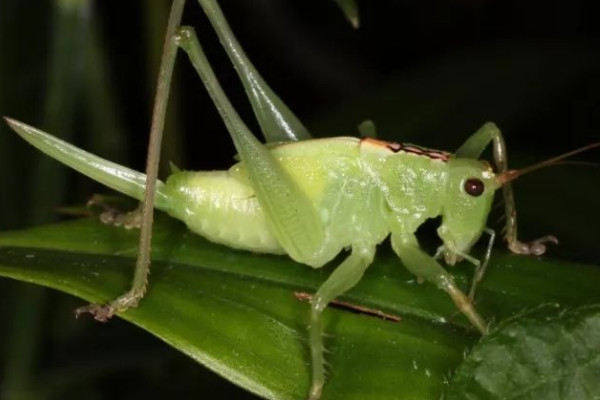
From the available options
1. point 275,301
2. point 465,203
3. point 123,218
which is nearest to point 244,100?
point 123,218

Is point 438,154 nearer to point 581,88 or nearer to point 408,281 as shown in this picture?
point 408,281

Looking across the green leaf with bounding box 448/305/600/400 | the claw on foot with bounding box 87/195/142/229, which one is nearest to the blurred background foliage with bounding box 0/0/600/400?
the claw on foot with bounding box 87/195/142/229

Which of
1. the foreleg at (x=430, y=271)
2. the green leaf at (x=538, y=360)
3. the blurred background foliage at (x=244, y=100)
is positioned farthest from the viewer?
the blurred background foliage at (x=244, y=100)

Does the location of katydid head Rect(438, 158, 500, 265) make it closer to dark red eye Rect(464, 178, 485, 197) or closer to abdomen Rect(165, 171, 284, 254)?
dark red eye Rect(464, 178, 485, 197)

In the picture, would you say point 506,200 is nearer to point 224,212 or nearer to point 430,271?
point 430,271

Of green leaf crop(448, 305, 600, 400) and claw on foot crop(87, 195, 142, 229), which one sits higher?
green leaf crop(448, 305, 600, 400)

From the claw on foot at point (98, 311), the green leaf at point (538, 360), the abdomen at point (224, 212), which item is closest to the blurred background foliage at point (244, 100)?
the abdomen at point (224, 212)

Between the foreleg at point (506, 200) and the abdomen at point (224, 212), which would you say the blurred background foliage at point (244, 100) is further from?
the abdomen at point (224, 212)
